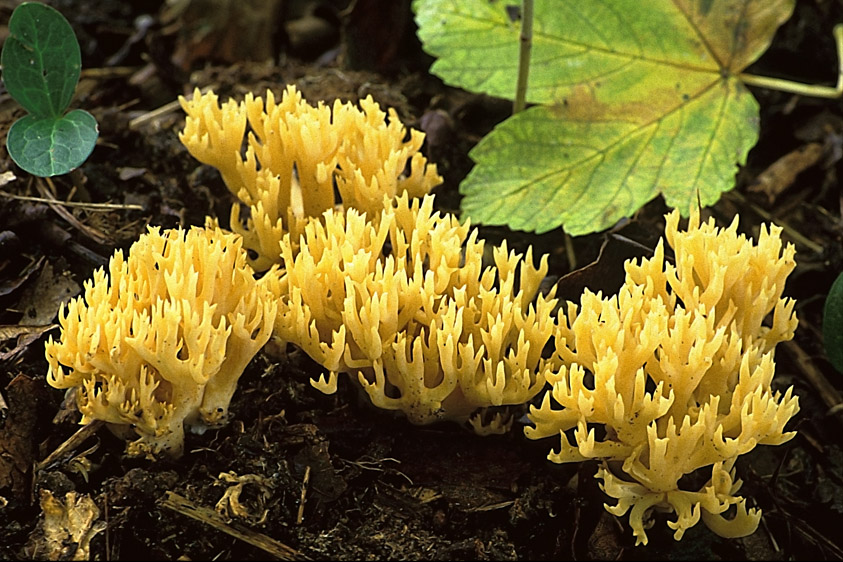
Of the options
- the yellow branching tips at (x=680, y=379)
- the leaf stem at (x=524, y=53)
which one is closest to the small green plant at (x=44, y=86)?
the leaf stem at (x=524, y=53)

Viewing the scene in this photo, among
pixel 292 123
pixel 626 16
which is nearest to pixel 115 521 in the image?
pixel 292 123

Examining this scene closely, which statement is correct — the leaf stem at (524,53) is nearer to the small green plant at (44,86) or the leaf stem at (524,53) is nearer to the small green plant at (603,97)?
the small green plant at (603,97)

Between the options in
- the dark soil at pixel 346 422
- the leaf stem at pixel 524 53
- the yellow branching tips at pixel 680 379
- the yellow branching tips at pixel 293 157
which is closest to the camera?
the yellow branching tips at pixel 680 379

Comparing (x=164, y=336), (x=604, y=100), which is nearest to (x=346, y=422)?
(x=164, y=336)

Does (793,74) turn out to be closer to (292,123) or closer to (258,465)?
(292,123)

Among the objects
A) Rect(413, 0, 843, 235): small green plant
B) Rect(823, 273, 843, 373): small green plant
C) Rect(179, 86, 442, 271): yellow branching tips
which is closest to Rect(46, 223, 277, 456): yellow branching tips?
Rect(179, 86, 442, 271): yellow branching tips

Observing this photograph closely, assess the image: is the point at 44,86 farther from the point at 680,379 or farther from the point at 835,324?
the point at 835,324
